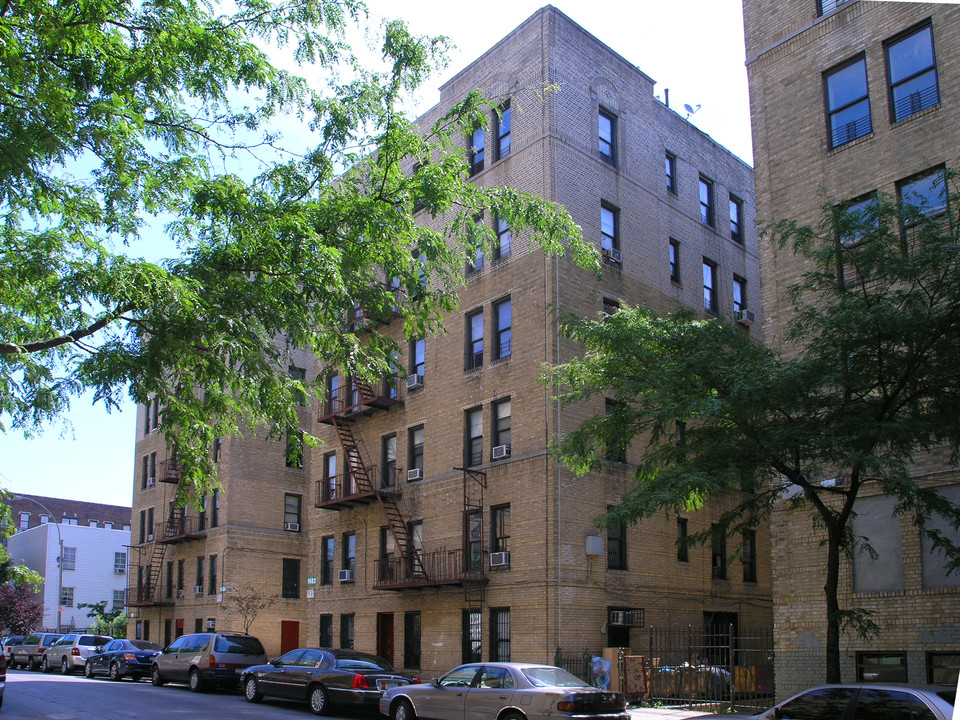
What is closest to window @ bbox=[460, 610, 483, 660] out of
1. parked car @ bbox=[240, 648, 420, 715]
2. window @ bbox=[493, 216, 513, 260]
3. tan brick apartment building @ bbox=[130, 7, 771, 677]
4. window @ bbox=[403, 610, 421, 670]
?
tan brick apartment building @ bbox=[130, 7, 771, 677]

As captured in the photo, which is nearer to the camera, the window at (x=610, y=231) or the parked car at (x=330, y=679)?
the parked car at (x=330, y=679)

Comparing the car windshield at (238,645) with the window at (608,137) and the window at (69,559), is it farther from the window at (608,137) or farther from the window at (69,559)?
the window at (69,559)

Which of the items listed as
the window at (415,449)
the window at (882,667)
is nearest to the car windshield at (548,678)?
the window at (882,667)

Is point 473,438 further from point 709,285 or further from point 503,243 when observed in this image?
point 709,285

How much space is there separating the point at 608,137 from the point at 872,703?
22912 millimetres

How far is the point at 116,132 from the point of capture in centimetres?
1089

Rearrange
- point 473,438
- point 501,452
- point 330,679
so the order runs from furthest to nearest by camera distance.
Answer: point 473,438, point 501,452, point 330,679

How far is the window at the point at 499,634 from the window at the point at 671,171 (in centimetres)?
1577

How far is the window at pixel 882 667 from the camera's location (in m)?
16.9

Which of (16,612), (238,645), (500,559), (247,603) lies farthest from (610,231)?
(16,612)

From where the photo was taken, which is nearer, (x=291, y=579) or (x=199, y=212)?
(x=199, y=212)

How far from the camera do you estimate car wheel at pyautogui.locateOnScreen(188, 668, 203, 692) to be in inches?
984

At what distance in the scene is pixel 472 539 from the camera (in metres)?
27.1

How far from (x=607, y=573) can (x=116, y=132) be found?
1905 centimetres
